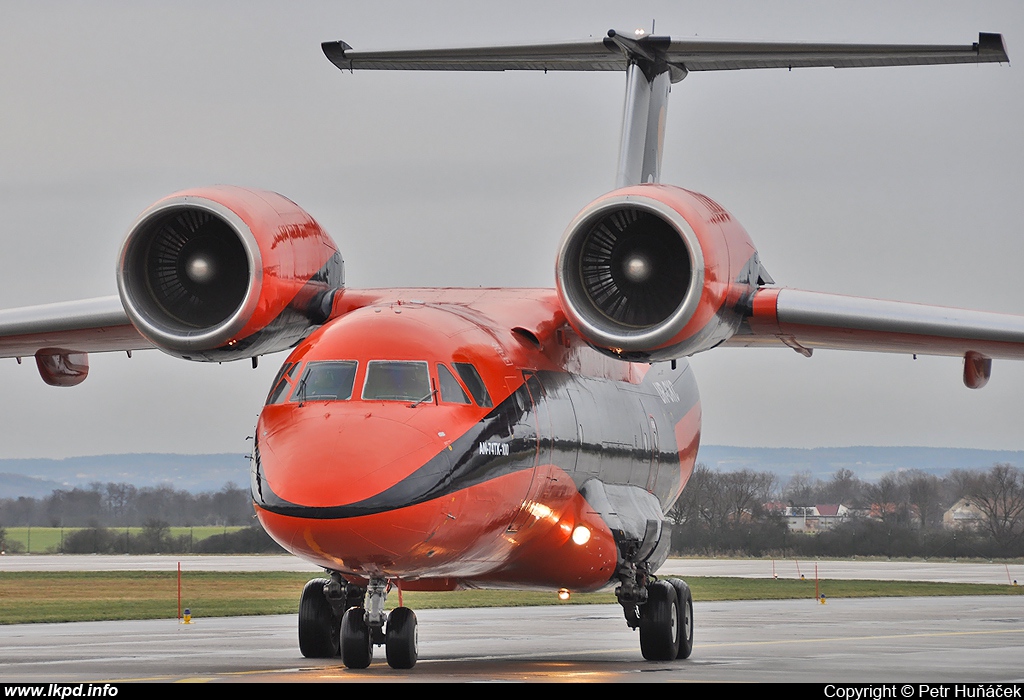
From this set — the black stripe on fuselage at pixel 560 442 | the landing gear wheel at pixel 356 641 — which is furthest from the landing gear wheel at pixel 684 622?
the landing gear wheel at pixel 356 641

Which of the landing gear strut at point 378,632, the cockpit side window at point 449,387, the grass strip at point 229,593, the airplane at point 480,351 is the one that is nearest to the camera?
the airplane at point 480,351

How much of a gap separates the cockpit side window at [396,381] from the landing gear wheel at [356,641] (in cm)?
224

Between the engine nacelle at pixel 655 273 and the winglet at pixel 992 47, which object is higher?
the winglet at pixel 992 47

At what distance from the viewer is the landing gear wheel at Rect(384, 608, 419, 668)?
43.9 feet

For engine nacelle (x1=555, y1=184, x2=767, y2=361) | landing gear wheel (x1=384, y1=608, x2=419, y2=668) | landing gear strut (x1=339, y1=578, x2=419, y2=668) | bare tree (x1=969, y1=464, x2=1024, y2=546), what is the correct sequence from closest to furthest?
landing gear strut (x1=339, y1=578, x2=419, y2=668), landing gear wheel (x1=384, y1=608, x2=419, y2=668), engine nacelle (x1=555, y1=184, x2=767, y2=361), bare tree (x1=969, y1=464, x2=1024, y2=546)

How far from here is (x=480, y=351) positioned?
44.6 ft

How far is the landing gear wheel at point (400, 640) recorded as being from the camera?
43.9ft

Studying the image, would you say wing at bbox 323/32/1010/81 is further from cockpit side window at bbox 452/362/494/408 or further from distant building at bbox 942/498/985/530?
distant building at bbox 942/498/985/530

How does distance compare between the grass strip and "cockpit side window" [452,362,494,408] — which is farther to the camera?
the grass strip

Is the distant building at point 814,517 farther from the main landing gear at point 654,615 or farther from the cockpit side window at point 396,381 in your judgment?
the cockpit side window at point 396,381

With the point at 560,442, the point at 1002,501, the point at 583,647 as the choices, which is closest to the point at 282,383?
the point at 560,442

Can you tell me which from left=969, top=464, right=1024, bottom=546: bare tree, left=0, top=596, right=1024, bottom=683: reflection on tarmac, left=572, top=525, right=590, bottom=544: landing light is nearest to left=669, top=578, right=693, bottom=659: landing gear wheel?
left=0, top=596, right=1024, bottom=683: reflection on tarmac

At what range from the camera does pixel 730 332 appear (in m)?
14.5

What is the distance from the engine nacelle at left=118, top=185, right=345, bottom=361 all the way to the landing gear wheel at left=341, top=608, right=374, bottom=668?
2893mm
